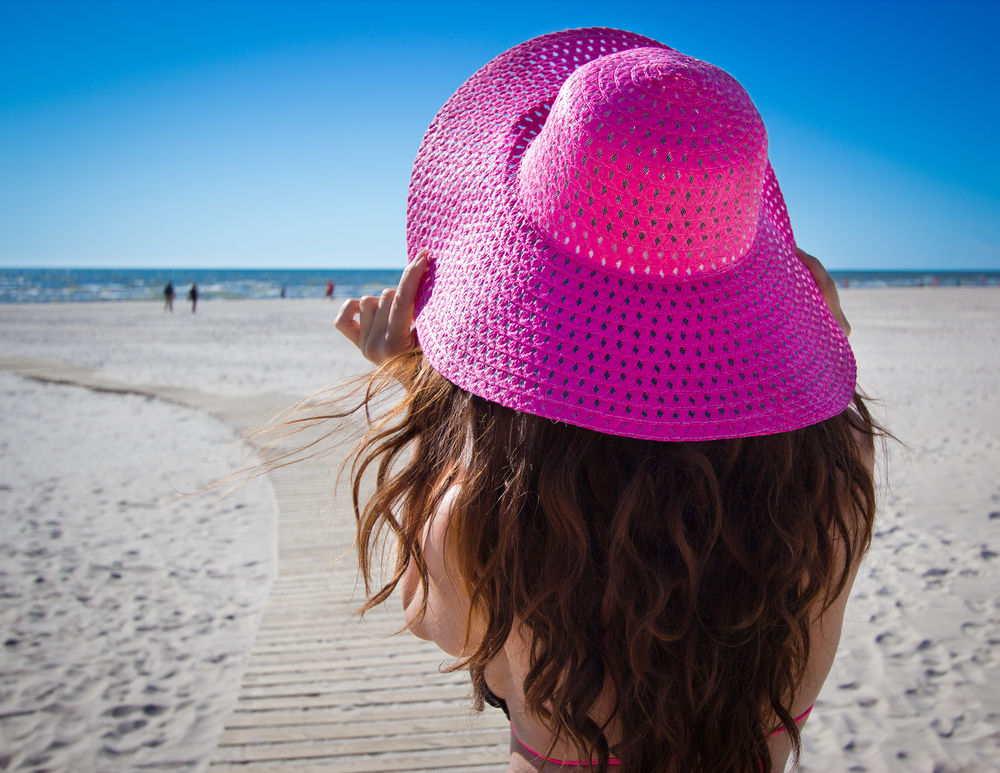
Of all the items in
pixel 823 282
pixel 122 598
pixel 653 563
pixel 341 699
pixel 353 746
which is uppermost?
pixel 823 282

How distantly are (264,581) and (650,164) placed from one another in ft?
14.5

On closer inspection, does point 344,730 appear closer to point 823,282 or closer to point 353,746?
point 353,746

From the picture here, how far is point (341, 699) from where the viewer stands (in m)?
3.01

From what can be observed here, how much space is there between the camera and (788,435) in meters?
0.85

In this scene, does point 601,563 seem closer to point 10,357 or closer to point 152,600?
point 152,600

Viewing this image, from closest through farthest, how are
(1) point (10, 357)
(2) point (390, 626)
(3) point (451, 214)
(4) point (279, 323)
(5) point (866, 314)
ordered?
(3) point (451, 214) → (2) point (390, 626) → (1) point (10, 357) → (4) point (279, 323) → (5) point (866, 314)

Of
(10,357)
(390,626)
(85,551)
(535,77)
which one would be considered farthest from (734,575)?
(10,357)

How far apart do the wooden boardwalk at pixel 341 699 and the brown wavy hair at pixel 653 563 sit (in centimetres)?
188

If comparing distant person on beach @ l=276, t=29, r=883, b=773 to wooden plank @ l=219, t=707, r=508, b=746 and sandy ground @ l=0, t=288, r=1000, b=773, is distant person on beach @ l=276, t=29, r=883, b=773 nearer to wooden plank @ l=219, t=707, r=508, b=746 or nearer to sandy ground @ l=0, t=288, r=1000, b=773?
sandy ground @ l=0, t=288, r=1000, b=773

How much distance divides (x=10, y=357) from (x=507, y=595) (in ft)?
59.5

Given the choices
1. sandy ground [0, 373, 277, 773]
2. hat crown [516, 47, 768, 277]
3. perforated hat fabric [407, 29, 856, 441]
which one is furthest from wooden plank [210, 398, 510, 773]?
hat crown [516, 47, 768, 277]

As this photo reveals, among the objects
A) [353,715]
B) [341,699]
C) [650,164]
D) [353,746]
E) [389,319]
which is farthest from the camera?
[341,699]

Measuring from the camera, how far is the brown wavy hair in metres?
0.81

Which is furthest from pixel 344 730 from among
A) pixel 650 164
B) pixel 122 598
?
pixel 650 164
